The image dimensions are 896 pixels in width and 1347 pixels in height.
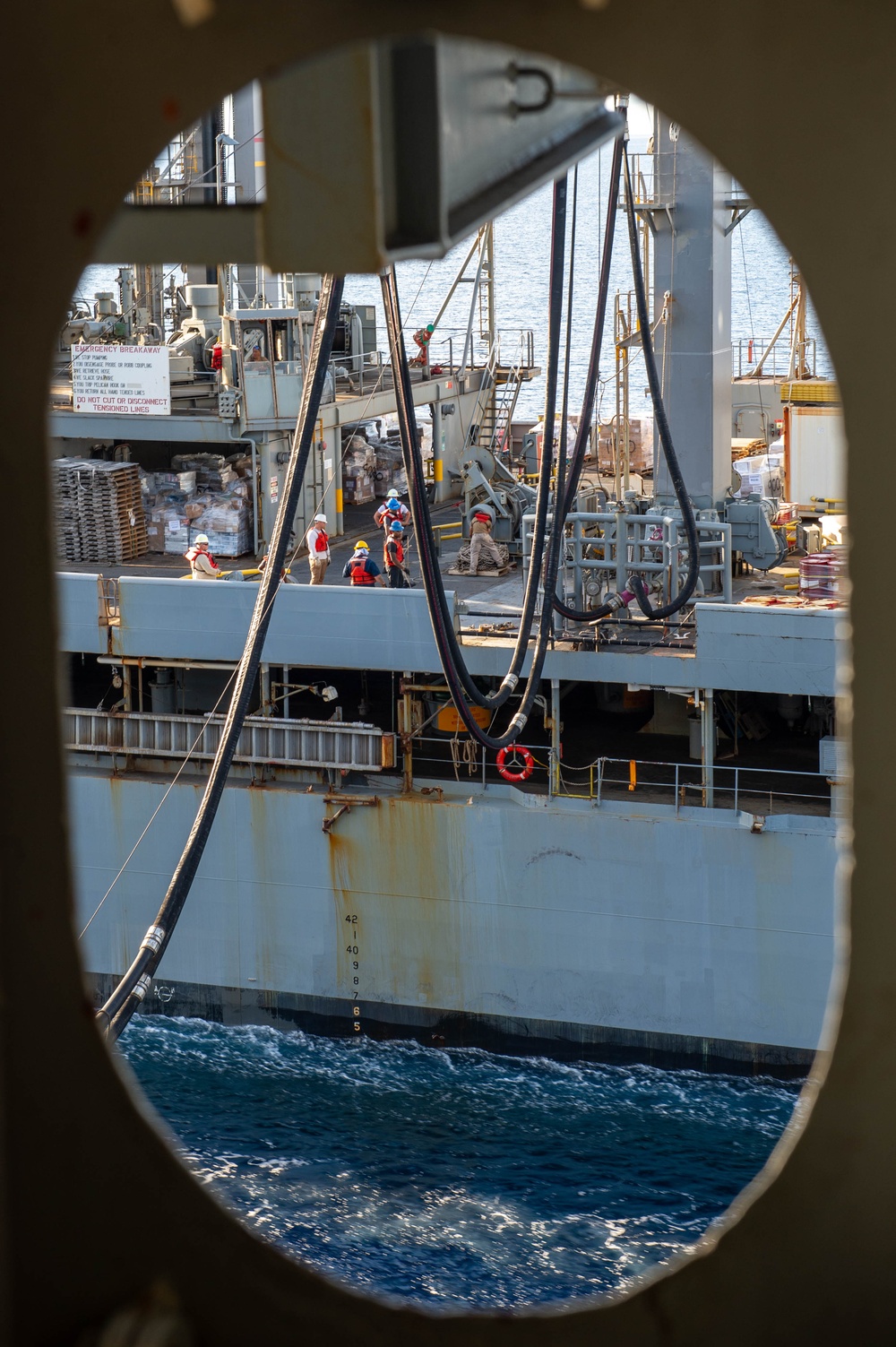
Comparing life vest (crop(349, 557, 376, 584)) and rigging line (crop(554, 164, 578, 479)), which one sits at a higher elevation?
rigging line (crop(554, 164, 578, 479))

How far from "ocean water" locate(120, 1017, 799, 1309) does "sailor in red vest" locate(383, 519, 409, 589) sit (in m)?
4.80

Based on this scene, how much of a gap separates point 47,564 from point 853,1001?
1.19 metres

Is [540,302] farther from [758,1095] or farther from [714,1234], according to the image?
[714,1234]

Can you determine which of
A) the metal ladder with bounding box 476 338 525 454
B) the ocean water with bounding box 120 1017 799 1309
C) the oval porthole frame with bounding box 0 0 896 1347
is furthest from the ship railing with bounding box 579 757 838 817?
the oval porthole frame with bounding box 0 0 896 1347

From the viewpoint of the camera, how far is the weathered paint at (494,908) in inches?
554

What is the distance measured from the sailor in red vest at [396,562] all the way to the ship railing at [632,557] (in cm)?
131

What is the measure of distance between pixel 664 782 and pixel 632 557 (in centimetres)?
247

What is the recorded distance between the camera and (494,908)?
48.1 feet

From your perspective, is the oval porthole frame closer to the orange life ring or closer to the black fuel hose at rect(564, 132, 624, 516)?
the black fuel hose at rect(564, 132, 624, 516)

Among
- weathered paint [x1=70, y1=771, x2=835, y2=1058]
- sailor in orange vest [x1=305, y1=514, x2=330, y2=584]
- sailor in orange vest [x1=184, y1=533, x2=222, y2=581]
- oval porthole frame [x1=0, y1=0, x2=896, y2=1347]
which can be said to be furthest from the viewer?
sailor in orange vest [x1=305, y1=514, x2=330, y2=584]

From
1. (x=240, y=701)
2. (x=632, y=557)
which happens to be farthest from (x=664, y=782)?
(x=240, y=701)

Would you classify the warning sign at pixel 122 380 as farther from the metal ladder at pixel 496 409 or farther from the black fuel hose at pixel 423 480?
the black fuel hose at pixel 423 480

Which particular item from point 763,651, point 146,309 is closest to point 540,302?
point 146,309

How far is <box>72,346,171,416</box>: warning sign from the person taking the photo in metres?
19.6
